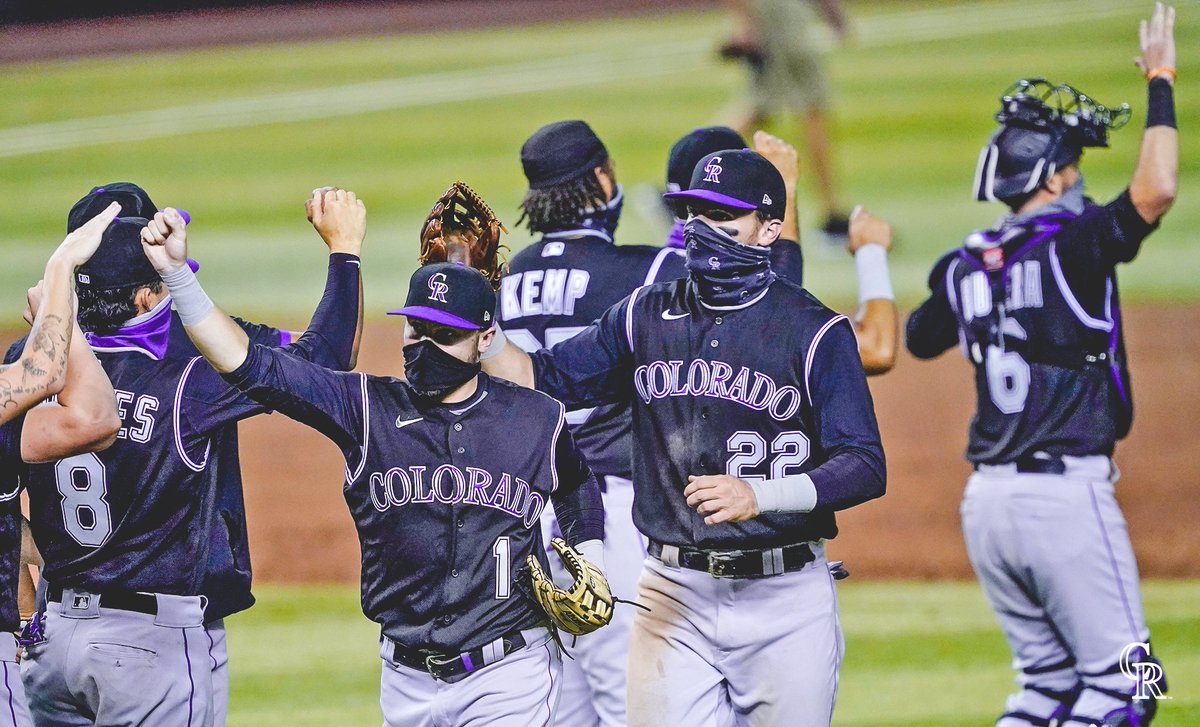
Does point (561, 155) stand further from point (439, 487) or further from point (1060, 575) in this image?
point (1060, 575)

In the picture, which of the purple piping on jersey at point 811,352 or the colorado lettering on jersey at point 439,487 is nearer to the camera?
the colorado lettering on jersey at point 439,487

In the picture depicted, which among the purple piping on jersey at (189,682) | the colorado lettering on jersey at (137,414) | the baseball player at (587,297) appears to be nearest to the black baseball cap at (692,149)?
the baseball player at (587,297)

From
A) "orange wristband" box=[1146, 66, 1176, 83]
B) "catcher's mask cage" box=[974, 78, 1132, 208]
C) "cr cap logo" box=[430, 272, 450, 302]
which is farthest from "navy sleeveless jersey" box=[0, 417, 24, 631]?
"orange wristband" box=[1146, 66, 1176, 83]

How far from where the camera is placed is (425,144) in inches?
643

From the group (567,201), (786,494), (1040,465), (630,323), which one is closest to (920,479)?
(1040,465)

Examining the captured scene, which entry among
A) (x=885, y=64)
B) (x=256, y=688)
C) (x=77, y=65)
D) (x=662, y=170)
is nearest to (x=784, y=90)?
(x=662, y=170)

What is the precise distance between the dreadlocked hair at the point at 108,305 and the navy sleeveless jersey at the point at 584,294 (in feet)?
4.11

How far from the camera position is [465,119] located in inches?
654

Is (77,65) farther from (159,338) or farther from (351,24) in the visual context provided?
(159,338)

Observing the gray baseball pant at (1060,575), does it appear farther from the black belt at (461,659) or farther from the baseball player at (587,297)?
the black belt at (461,659)

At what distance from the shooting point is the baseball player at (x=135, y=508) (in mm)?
3623

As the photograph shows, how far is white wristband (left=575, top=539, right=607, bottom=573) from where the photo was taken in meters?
3.53

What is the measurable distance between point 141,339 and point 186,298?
603mm

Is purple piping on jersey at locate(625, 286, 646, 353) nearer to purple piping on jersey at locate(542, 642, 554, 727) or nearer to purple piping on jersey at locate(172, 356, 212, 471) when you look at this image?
purple piping on jersey at locate(542, 642, 554, 727)
